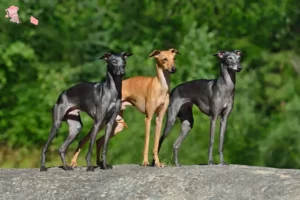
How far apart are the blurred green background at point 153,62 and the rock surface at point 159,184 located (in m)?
5.16

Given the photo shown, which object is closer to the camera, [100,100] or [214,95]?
[100,100]

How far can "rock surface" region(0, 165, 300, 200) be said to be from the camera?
905 centimetres

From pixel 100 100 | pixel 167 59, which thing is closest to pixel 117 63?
pixel 100 100

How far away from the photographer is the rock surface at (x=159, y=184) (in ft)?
29.7

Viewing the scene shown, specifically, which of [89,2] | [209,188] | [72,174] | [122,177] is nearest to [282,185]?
[209,188]

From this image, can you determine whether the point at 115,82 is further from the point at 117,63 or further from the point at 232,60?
the point at 232,60

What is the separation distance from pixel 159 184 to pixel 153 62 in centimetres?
851

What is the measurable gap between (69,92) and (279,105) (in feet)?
28.7

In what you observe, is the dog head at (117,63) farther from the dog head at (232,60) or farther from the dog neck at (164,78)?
the dog head at (232,60)

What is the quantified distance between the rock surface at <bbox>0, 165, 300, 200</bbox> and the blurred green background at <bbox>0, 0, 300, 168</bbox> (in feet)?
16.9

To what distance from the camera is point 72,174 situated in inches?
400

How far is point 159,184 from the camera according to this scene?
9.39 metres

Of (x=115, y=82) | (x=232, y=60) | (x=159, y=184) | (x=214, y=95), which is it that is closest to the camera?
(x=159, y=184)

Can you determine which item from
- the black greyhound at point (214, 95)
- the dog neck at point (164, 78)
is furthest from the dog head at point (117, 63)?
the black greyhound at point (214, 95)
